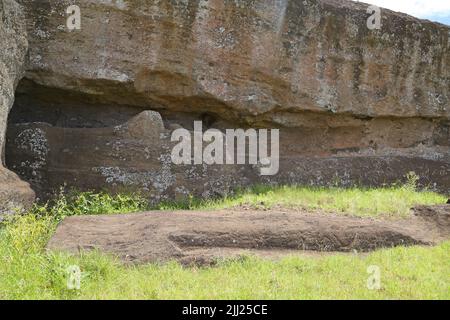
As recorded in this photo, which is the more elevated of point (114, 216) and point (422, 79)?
point (422, 79)

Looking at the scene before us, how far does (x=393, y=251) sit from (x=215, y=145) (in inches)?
164

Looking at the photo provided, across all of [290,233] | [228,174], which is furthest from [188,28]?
[290,233]

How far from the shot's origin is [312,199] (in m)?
9.23

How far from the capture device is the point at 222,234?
6816 mm

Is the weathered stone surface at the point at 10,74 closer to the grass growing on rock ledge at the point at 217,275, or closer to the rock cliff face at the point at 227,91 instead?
the grass growing on rock ledge at the point at 217,275

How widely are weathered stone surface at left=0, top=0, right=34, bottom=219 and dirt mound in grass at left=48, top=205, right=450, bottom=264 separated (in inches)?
35.8

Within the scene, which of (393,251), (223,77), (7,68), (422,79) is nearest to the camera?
(393,251)

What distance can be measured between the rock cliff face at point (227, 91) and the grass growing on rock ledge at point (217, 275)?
2.42m

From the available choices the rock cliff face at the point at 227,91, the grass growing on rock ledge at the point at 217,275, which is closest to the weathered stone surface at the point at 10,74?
the grass growing on rock ledge at the point at 217,275

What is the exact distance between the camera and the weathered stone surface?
7.57 meters

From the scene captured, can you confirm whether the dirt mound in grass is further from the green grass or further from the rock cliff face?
the rock cliff face

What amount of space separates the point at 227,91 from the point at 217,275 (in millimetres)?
5813

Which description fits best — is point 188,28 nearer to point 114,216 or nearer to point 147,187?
point 147,187

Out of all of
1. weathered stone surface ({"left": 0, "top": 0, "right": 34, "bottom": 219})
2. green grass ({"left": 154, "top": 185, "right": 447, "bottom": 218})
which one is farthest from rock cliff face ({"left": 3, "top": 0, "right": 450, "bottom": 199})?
weathered stone surface ({"left": 0, "top": 0, "right": 34, "bottom": 219})
